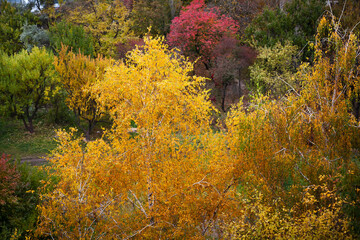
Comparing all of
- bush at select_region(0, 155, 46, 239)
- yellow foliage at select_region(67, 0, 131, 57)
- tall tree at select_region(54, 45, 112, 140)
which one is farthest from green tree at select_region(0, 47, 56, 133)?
bush at select_region(0, 155, 46, 239)

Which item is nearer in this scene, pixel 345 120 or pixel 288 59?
pixel 345 120

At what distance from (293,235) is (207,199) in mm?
2609

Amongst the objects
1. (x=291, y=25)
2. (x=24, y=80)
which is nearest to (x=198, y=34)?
(x=291, y=25)

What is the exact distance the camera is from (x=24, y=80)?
16.8 metres

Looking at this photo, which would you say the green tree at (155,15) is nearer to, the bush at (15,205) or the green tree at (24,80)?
the green tree at (24,80)

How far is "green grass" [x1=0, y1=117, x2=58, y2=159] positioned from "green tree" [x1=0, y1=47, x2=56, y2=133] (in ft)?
2.31

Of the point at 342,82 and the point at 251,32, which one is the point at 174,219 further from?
the point at 251,32

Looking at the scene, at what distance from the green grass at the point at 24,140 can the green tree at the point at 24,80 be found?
2.31 ft

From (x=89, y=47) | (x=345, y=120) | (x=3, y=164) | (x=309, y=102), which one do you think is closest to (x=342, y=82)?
(x=309, y=102)

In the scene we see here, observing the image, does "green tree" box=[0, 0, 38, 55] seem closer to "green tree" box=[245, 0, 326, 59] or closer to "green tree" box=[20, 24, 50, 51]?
"green tree" box=[20, 24, 50, 51]

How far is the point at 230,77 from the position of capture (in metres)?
19.2

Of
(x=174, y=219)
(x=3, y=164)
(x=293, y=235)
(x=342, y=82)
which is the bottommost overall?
(x=174, y=219)

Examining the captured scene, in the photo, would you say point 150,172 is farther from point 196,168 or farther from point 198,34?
point 198,34

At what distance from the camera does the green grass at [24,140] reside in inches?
624
